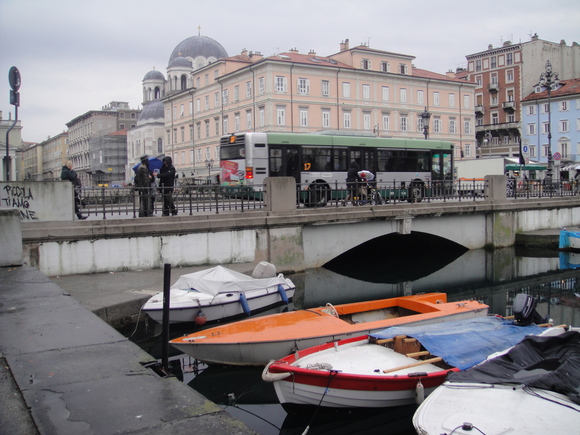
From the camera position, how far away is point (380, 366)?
8.14m

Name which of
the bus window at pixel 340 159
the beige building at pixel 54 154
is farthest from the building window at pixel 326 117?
the beige building at pixel 54 154

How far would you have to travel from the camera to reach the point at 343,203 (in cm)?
2105

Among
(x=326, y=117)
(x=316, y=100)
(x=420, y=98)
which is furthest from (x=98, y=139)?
(x=420, y=98)

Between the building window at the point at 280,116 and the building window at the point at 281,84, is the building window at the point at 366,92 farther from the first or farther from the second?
the building window at the point at 280,116

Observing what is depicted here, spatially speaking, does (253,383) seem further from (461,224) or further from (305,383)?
(461,224)

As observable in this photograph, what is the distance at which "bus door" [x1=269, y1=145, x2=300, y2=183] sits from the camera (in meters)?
23.8

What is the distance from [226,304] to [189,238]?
4.79 meters

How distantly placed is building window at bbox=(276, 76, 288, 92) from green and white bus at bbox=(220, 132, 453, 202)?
1139 inches

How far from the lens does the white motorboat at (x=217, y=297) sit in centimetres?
1145

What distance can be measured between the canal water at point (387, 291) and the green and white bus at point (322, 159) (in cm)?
333

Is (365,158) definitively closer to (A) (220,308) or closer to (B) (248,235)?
(B) (248,235)

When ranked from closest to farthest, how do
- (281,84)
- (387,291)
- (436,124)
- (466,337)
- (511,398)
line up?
(511,398) → (466,337) → (387,291) → (281,84) → (436,124)

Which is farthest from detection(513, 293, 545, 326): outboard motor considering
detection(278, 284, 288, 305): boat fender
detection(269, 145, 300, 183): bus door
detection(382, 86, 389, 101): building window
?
→ detection(382, 86, 389, 101): building window

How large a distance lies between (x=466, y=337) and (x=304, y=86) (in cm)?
5020
